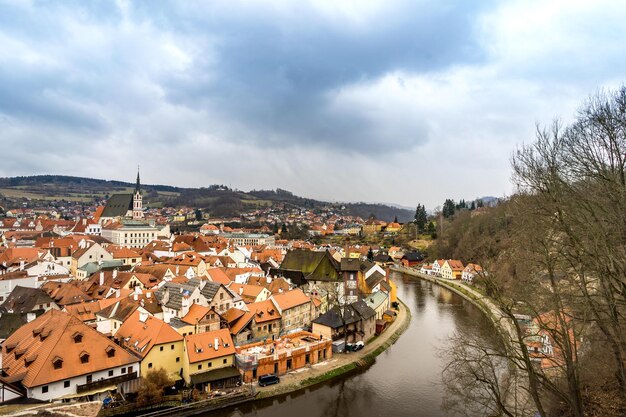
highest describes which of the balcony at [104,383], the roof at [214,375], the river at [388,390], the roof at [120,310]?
the roof at [120,310]

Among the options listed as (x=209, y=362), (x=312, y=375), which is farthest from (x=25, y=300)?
(x=312, y=375)

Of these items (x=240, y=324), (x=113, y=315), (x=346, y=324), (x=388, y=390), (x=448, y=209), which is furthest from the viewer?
(x=448, y=209)

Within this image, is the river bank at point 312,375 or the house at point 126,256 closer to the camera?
the river bank at point 312,375

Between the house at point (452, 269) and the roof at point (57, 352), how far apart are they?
4698cm

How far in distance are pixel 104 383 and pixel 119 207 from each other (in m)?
74.9

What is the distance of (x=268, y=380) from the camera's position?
19.2m

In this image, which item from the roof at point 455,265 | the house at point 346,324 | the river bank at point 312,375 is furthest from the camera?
the roof at point 455,265

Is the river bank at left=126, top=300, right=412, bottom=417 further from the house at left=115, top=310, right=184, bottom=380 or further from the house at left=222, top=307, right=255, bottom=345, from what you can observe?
the house at left=222, top=307, right=255, bottom=345

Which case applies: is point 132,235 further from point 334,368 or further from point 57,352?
point 334,368

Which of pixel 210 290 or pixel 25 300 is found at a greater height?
pixel 210 290

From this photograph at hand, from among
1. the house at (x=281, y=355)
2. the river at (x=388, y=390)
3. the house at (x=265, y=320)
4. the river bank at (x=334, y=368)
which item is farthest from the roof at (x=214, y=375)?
the house at (x=265, y=320)

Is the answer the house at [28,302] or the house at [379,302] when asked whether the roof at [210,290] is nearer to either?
the house at [28,302]

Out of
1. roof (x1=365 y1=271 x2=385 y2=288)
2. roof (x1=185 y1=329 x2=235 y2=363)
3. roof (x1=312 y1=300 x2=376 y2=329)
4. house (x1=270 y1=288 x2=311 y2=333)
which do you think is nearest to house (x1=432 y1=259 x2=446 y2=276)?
roof (x1=365 y1=271 x2=385 y2=288)

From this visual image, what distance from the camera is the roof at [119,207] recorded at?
83562 millimetres
